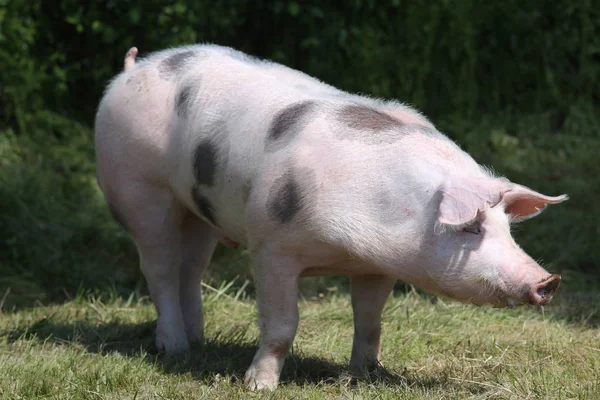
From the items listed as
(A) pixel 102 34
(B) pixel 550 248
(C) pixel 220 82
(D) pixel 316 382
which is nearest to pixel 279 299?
(D) pixel 316 382

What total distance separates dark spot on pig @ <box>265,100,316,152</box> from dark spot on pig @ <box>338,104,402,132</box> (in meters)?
0.16

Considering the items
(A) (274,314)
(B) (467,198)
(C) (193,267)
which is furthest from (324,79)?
(B) (467,198)

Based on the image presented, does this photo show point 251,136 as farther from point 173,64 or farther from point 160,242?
point 160,242

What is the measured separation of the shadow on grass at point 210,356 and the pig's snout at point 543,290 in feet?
1.99

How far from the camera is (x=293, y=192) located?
4.66m

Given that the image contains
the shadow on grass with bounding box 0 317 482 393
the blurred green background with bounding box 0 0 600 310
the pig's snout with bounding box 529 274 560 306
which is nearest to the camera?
the pig's snout with bounding box 529 274 560 306

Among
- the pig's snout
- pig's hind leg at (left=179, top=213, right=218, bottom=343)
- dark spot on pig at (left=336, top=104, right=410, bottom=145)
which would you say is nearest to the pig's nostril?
the pig's snout

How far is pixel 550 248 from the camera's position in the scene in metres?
7.88

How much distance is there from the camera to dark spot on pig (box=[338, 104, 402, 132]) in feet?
15.7

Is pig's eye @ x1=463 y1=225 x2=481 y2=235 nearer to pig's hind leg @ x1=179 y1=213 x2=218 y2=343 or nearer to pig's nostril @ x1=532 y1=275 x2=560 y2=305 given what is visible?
pig's nostril @ x1=532 y1=275 x2=560 y2=305

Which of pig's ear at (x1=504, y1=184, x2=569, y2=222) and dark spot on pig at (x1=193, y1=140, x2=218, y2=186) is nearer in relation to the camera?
pig's ear at (x1=504, y1=184, x2=569, y2=222)

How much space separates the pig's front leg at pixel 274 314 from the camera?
4.79m

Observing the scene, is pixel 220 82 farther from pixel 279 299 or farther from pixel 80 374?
pixel 80 374

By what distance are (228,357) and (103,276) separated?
2309mm
